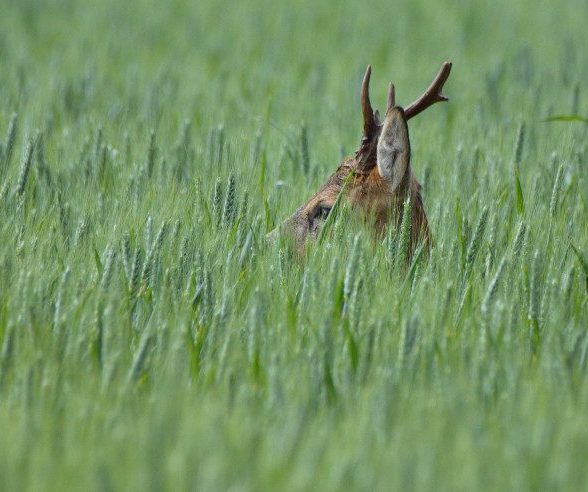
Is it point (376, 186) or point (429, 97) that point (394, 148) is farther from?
point (429, 97)

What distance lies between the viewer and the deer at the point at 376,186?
475 cm

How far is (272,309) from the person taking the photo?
3701mm

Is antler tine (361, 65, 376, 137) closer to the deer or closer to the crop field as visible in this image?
the deer

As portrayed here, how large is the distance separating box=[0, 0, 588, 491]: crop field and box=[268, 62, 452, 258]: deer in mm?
107

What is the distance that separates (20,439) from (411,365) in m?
1.11

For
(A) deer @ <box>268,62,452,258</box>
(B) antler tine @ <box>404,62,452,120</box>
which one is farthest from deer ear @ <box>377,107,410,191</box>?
(B) antler tine @ <box>404,62,452,120</box>

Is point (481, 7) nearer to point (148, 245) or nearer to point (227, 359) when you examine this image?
point (148, 245)

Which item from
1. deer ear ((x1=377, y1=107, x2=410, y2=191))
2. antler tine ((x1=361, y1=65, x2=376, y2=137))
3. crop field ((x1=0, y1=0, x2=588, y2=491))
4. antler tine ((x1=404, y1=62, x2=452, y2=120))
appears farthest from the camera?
antler tine ((x1=404, y1=62, x2=452, y2=120))

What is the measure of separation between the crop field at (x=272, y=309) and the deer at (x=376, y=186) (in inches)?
4.2

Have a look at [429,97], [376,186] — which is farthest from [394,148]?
[429,97]

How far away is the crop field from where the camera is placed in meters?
2.68

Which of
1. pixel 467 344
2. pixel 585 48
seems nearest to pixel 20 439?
pixel 467 344

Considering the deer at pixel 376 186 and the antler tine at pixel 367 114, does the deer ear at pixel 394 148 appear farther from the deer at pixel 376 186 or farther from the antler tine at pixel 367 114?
the antler tine at pixel 367 114

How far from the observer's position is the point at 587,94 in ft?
28.9
